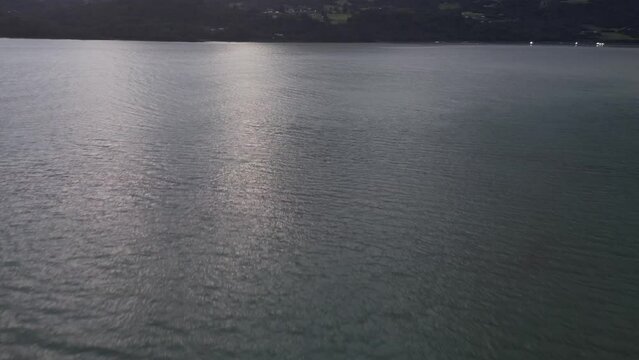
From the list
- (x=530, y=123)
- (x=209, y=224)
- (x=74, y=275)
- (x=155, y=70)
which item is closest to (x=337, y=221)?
(x=209, y=224)

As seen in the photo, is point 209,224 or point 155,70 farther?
point 155,70

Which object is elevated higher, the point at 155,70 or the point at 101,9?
the point at 101,9

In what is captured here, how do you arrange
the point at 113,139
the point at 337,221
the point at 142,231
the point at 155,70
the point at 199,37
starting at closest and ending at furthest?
the point at 142,231 < the point at 337,221 < the point at 113,139 < the point at 155,70 < the point at 199,37

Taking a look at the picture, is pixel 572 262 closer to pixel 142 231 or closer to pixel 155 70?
pixel 142 231

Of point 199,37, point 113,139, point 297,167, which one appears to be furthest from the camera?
point 199,37

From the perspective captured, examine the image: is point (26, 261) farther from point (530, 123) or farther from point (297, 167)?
point (530, 123)

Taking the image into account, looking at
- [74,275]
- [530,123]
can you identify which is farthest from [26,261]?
[530,123]
